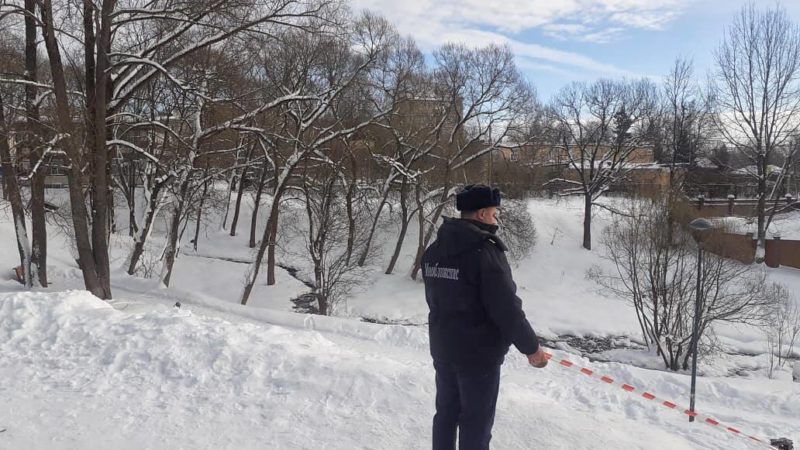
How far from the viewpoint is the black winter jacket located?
322 centimetres

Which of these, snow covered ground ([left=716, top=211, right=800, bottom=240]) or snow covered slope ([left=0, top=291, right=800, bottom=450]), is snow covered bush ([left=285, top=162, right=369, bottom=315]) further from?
snow covered ground ([left=716, top=211, right=800, bottom=240])

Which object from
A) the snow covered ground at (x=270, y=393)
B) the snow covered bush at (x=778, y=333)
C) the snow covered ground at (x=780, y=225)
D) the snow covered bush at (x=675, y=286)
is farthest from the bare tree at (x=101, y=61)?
the snow covered ground at (x=780, y=225)

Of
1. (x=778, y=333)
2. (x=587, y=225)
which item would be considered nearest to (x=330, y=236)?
(x=778, y=333)

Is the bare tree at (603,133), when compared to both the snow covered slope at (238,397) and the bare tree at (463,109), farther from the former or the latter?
the snow covered slope at (238,397)

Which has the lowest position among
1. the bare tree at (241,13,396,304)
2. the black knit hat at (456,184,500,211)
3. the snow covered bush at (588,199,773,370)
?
the snow covered bush at (588,199,773,370)

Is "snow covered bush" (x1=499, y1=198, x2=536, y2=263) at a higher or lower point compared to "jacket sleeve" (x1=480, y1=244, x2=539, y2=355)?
lower

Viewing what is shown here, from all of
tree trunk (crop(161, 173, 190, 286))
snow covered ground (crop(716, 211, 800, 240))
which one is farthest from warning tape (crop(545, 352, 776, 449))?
snow covered ground (crop(716, 211, 800, 240))

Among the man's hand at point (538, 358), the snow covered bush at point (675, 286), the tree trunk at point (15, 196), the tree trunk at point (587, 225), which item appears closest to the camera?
the man's hand at point (538, 358)

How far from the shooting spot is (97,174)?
12258 mm

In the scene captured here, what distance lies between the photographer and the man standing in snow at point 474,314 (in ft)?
10.6

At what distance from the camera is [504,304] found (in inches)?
126

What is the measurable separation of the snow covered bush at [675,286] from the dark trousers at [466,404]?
15.5m

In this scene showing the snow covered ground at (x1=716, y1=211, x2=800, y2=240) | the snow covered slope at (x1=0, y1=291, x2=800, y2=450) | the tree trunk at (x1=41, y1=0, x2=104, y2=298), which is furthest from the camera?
the snow covered ground at (x1=716, y1=211, x2=800, y2=240)

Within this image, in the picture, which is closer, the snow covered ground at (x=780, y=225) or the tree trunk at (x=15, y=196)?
the tree trunk at (x=15, y=196)
